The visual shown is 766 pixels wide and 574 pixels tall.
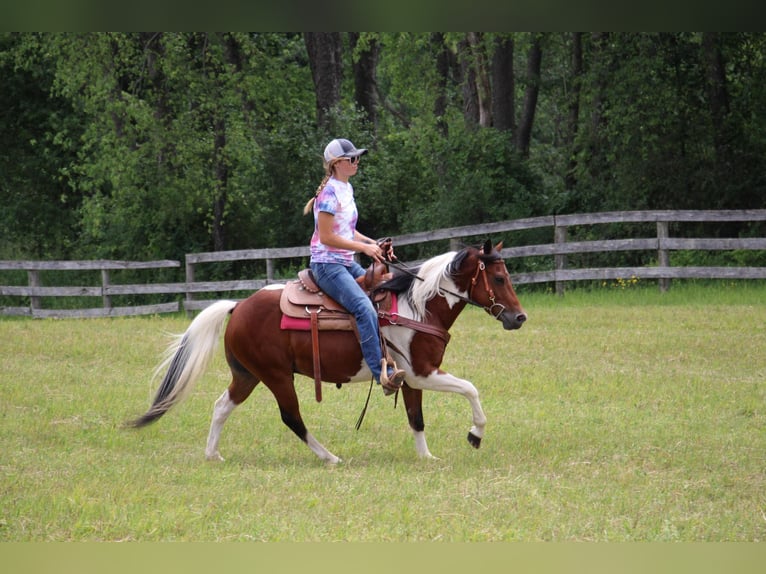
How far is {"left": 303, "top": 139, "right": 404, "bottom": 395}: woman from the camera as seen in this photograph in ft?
23.9

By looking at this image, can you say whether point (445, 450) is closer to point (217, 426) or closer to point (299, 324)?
point (299, 324)

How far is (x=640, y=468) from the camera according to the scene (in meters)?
7.48

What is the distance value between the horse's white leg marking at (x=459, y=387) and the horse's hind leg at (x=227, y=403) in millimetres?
1396

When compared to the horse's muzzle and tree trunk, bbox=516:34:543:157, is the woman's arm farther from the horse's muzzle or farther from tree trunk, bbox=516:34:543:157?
tree trunk, bbox=516:34:543:157

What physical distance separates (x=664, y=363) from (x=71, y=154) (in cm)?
2070

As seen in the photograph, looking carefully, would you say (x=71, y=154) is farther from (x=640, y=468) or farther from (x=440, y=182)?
(x=640, y=468)

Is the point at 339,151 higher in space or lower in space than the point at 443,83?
lower

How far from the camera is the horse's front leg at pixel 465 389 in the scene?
7598mm

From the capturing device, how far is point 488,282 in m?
7.69

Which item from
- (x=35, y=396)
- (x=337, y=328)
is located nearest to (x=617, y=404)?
(x=337, y=328)

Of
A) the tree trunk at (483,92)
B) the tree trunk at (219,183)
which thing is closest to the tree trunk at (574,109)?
the tree trunk at (483,92)

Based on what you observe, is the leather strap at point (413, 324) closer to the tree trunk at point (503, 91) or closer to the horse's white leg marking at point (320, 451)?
the horse's white leg marking at point (320, 451)

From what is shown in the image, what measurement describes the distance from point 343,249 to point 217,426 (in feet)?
5.92

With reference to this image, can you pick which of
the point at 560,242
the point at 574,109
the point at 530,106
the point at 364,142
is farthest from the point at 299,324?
the point at 530,106
